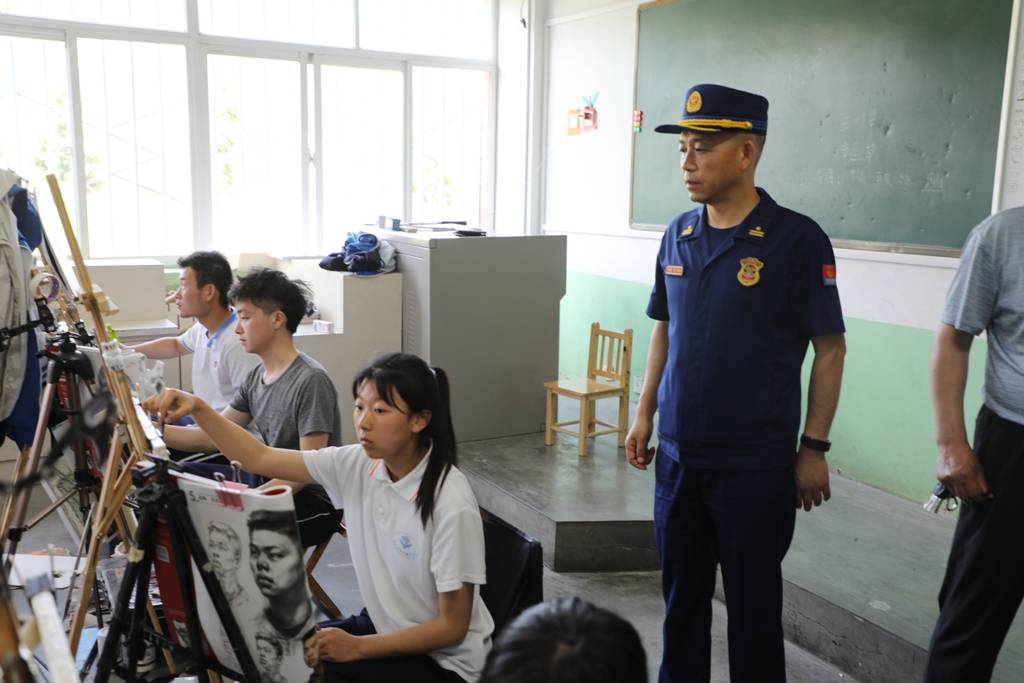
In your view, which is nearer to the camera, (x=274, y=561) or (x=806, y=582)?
(x=274, y=561)

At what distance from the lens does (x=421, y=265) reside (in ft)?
14.3

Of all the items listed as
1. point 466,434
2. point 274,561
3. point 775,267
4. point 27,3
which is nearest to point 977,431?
point 775,267

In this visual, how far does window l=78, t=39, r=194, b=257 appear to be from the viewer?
5387 mm

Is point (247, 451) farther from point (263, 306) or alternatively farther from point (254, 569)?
point (263, 306)

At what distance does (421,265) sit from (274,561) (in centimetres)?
321

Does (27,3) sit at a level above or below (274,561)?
above

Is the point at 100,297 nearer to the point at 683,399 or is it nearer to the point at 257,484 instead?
the point at 257,484

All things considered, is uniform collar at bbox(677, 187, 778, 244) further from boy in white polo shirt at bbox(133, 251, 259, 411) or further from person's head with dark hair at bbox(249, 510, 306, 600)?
boy in white polo shirt at bbox(133, 251, 259, 411)

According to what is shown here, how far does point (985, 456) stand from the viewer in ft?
6.38

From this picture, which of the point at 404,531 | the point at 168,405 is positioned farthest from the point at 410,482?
the point at 168,405

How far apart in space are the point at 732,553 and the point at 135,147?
4.79m

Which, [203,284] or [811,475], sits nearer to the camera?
[811,475]

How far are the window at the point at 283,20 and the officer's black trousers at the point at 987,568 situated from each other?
16.6ft

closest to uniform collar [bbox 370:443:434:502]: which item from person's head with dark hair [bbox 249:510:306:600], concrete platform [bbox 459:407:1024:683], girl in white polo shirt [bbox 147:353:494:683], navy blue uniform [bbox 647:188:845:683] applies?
girl in white polo shirt [bbox 147:353:494:683]
